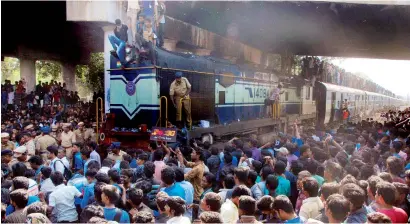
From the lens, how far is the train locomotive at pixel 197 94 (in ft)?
34.2

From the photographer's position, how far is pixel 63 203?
4.87m

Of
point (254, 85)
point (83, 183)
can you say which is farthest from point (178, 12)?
point (83, 183)

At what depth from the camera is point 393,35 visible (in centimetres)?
1738

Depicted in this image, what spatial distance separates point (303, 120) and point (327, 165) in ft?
59.7

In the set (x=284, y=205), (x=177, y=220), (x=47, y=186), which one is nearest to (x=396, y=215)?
(x=284, y=205)

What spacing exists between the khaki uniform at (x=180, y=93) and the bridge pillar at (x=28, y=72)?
1608cm

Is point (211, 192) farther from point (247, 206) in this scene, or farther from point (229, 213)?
point (247, 206)

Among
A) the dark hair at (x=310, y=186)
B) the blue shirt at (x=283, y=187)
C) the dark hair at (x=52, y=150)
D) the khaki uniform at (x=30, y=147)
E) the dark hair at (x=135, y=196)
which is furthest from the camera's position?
the khaki uniform at (x=30, y=147)

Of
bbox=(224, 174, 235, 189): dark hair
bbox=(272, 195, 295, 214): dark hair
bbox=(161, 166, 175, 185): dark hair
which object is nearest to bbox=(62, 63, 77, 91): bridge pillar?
bbox=(161, 166, 175, 185): dark hair

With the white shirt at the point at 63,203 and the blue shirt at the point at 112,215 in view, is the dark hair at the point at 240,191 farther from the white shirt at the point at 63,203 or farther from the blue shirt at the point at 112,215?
the white shirt at the point at 63,203

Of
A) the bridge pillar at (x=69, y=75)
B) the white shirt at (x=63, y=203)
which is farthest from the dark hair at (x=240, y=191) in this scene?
the bridge pillar at (x=69, y=75)

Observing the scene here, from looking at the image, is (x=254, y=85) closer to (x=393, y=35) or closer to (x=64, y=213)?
(x=393, y=35)

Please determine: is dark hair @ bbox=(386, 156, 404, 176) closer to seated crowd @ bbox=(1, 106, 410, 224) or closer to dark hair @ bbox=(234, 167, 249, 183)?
seated crowd @ bbox=(1, 106, 410, 224)

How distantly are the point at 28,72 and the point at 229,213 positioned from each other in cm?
2262
